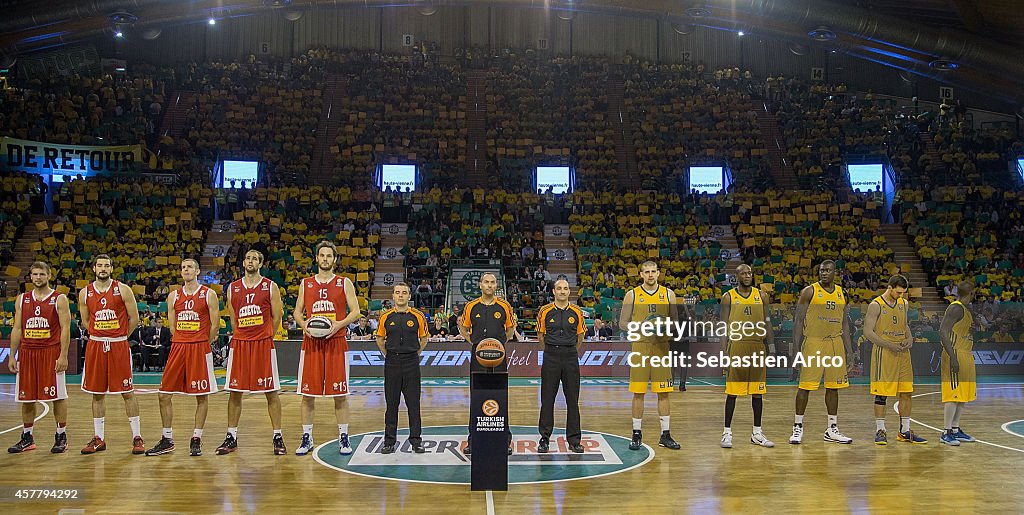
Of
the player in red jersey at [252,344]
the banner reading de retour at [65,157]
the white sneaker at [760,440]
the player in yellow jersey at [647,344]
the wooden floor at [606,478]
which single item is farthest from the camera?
the banner reading de retour at [65,157]

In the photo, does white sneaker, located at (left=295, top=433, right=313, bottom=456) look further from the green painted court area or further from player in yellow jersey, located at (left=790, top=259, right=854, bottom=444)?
the green painted court area

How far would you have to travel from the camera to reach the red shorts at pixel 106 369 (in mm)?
8508

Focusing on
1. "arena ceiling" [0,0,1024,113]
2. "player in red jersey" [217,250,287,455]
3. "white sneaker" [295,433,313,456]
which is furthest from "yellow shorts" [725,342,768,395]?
"arena ceiling" [0,0,1024,113]

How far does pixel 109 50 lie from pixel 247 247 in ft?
49.6

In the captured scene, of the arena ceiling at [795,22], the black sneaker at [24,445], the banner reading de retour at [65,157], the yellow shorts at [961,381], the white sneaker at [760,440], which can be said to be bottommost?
the white sneaker at [760,440]

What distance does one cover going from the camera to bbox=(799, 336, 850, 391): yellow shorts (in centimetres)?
932

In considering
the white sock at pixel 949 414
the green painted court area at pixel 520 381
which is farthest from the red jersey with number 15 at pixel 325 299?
the white sock at pixel 949 414

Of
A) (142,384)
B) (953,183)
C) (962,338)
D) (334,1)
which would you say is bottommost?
(142,384)

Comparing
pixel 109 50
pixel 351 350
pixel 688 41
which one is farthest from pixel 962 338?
pixel 109 50

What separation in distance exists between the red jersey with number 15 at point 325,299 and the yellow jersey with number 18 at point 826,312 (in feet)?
18.1

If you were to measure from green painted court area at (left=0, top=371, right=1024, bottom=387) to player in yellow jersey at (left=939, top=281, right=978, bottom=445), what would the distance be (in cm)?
613

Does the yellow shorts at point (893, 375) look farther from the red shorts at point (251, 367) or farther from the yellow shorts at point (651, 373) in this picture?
the red shorts at point (251, 367)

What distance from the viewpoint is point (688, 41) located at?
33.6 meters

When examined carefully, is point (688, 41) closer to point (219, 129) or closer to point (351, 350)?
point (219, 129)
